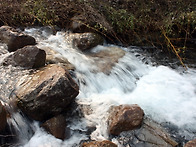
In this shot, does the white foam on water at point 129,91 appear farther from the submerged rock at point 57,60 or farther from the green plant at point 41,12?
the green plant at point 41,12

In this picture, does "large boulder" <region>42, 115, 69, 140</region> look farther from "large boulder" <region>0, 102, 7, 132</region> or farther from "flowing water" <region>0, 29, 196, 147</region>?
"large boulder" <region>0, 102, 7, 132</region>

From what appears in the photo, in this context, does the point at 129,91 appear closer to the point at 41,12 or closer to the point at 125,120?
the point at 125,120

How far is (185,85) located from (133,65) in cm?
149

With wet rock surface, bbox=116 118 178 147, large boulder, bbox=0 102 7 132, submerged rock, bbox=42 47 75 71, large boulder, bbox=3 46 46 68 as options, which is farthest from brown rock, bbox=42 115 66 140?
submerged rock, bbox=42 47 75 71

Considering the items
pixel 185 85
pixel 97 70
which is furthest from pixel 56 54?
pixel 185 85

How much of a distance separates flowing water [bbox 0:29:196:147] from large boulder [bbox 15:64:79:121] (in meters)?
0.25

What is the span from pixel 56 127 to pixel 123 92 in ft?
6.25

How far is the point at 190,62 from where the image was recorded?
18.7 feet

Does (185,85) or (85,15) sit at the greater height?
(85,15)

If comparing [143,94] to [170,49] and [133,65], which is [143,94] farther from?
[170,49]

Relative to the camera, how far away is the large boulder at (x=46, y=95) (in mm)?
3111

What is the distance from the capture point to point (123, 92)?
4438mm

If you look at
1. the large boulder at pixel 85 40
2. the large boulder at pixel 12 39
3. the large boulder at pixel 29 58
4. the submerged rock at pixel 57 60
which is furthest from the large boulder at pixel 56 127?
the large boulder at pixel 85 40

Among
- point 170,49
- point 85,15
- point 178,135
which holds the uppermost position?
point 85,15
